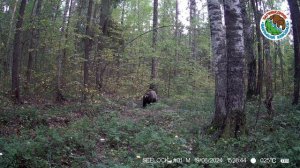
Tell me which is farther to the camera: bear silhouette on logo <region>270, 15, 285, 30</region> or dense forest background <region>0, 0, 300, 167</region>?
bear silhouette on logo <region>270, 15, 285, 30</region>

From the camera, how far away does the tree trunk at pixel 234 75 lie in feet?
28.0

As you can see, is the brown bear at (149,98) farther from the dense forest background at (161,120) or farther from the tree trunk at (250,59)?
the tree trunk at (250,59)

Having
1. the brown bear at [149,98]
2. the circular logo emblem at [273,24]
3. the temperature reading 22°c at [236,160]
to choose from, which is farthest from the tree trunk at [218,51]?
the brown bear at [149,98]

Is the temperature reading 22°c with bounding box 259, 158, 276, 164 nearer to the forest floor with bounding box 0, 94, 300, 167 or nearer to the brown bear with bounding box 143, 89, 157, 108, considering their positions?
the forest floor with bounding box 0, 94, 300, 167

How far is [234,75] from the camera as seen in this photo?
870cm

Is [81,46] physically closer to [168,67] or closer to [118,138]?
[168,67]

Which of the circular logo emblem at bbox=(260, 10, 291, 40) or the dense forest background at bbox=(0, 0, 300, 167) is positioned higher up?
the circular logo emblem at bbox=(260, 10, 291, 40)

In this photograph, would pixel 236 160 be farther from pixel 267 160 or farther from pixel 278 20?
pixel 278 20

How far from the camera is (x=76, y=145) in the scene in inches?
312

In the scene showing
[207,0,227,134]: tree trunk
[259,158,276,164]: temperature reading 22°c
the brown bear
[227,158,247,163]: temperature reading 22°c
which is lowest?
[227,158,247,163]: temperature reading 22°c

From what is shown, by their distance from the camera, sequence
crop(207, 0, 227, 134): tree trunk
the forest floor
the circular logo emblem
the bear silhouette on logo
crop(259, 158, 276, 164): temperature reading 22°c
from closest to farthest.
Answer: crop(259, 158, 276, 164): temperature reading 22°c
the forest floor
the circular logo emblem
the bear silhouette on logo
crop(207, 0, 227, 134): tree trunk

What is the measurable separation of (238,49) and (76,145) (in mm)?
4820

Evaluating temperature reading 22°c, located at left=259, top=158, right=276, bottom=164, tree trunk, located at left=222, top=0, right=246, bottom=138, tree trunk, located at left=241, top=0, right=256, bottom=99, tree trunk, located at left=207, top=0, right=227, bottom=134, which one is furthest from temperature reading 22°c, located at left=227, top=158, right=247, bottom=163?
tree trunk, located at left=241, top=0, right=256, bottom=99

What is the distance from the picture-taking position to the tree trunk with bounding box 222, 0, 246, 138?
8531mm
